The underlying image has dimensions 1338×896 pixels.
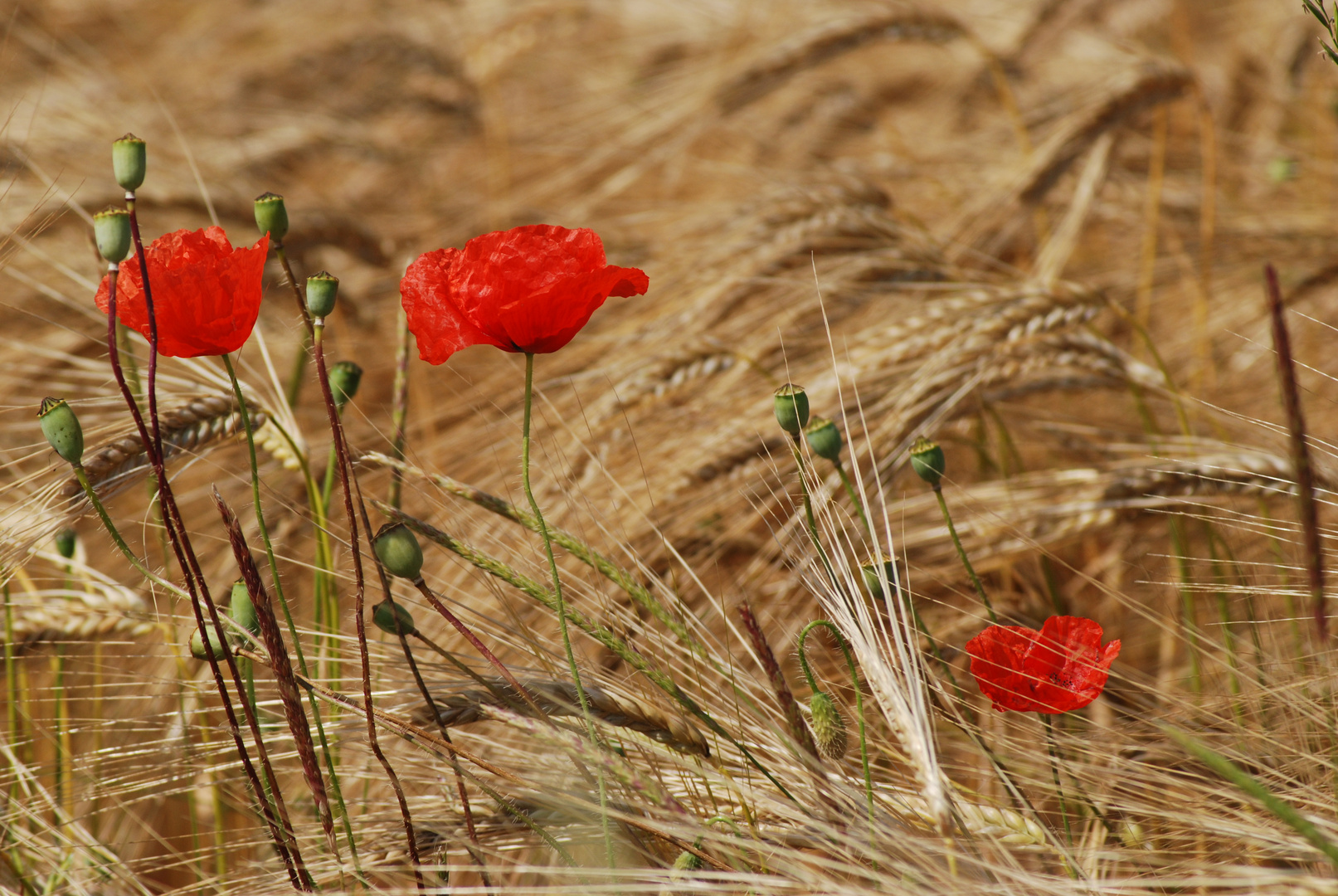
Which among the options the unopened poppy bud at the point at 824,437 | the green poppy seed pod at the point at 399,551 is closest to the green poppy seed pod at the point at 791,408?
the unopened poppy bud at the point at 824,437

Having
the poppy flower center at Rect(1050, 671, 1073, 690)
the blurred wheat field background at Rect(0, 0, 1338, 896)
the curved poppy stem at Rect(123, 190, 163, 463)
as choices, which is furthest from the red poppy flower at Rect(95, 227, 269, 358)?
the poppy flower center at Rect(1050, 671, 1073, 690)

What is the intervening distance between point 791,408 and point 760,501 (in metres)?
0.30

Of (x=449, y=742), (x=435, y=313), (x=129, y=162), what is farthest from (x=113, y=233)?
(x=449, y=742)

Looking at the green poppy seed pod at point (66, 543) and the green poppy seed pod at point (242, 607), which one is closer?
the green poppy seed pod at point (242, 607)

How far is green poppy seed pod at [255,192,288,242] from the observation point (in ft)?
2.23

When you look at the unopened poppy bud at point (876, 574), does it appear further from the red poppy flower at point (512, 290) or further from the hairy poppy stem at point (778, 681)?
the red poppy flower at point (512, 290)

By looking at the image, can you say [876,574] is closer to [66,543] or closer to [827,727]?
[827,727]

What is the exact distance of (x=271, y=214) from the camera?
26.9 inches

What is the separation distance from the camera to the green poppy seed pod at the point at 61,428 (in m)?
0.61

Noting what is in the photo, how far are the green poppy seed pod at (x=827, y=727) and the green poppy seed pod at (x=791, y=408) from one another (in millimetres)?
170


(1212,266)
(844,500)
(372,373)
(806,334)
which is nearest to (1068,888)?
(844,500)

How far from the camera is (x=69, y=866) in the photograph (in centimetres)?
77

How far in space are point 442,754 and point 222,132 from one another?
2788 millimetres

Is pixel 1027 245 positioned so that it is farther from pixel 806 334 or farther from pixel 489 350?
pixel 489 350
